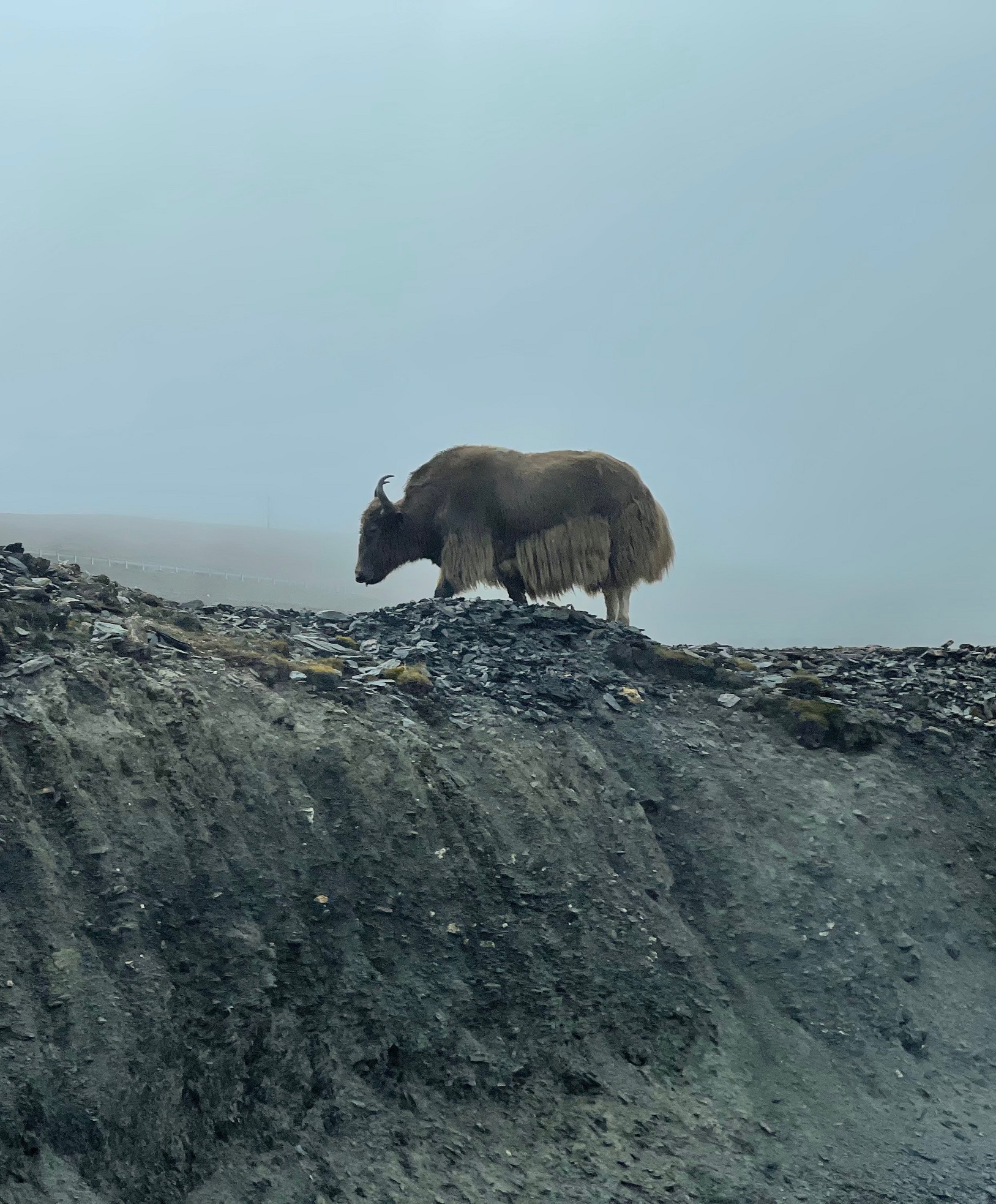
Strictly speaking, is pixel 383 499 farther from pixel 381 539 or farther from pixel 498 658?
pixel 498 658

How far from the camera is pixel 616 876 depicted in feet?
32.2

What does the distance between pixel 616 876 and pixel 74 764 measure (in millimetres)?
4918

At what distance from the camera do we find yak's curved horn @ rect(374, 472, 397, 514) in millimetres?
17156

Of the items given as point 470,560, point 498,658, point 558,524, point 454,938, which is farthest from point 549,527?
point 454,938

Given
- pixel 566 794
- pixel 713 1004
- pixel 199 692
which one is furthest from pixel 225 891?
pixel 713 1004

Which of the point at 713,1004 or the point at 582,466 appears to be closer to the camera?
the point at 713,1004

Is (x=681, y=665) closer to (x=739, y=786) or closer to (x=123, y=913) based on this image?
(x=739, y=786)

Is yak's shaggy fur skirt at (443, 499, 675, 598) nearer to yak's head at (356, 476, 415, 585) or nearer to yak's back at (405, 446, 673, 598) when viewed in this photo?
yak's back at (405, 446, 673, 598)

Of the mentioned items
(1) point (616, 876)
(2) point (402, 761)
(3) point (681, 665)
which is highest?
(3) point (681, 665)

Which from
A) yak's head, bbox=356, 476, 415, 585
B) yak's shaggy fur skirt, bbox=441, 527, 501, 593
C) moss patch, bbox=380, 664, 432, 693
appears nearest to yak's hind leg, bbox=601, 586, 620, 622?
yak's shaggy fur skirt, bbox=441, 527, 501, 593

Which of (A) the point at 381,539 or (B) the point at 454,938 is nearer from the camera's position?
(B) the point at 454,938

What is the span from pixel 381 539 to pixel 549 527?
3154 mm

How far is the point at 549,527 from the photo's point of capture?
52.1 feet

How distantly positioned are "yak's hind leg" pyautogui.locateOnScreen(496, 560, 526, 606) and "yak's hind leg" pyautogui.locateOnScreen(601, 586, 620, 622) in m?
1.30
